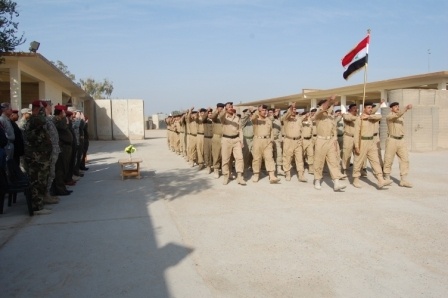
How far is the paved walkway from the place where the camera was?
335 cm

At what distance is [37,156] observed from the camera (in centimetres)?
606

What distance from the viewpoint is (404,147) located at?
7.91 m

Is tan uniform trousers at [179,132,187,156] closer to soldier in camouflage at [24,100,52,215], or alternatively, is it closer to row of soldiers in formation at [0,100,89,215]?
row of soldiers in formation at [0,100,89,215]

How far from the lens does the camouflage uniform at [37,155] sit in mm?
5992

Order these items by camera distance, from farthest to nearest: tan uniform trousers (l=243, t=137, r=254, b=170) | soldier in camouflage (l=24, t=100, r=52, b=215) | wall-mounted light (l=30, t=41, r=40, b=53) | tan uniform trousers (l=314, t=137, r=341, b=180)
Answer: wall-mounted light (l=30, t=41, r=40, b=53) < tan uniform trousers (l=243, t=137, r=254, b=170) < tan uniform trousers (l=314, t=137, r=341, b=180) < soldier in camouflage (l=24, t=100, r=52, b=215)

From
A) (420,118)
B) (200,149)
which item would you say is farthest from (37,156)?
(420,118)

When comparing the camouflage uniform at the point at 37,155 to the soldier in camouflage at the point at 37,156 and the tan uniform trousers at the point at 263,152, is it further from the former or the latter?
the tan uniform trousers at the point at 263,152

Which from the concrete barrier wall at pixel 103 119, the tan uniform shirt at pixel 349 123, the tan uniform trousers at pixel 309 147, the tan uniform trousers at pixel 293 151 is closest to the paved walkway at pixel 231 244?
the tan uniform trousers at pixel 293 151

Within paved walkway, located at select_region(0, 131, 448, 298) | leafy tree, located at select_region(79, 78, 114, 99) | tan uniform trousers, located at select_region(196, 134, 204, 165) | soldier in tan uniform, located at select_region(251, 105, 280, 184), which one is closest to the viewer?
paved walkway, located at select_region(0, 131, 448, 298)

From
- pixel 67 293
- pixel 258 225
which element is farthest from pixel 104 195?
pixel 67 293

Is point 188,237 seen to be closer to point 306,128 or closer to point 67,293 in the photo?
point 67,293

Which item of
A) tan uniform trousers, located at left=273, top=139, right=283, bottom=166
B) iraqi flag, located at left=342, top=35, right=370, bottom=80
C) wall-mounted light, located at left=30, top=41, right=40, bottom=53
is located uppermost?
wall-mounted light, located at left=30, top=41, right=40, bottom=53

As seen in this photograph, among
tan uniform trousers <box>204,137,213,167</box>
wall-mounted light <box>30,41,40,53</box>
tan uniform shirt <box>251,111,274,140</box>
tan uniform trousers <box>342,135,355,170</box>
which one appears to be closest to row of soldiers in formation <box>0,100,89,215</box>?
tan uniform trousers <box>204,137,213,167</box>

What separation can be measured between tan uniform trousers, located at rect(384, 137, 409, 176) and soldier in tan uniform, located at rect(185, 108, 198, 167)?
5661mm
